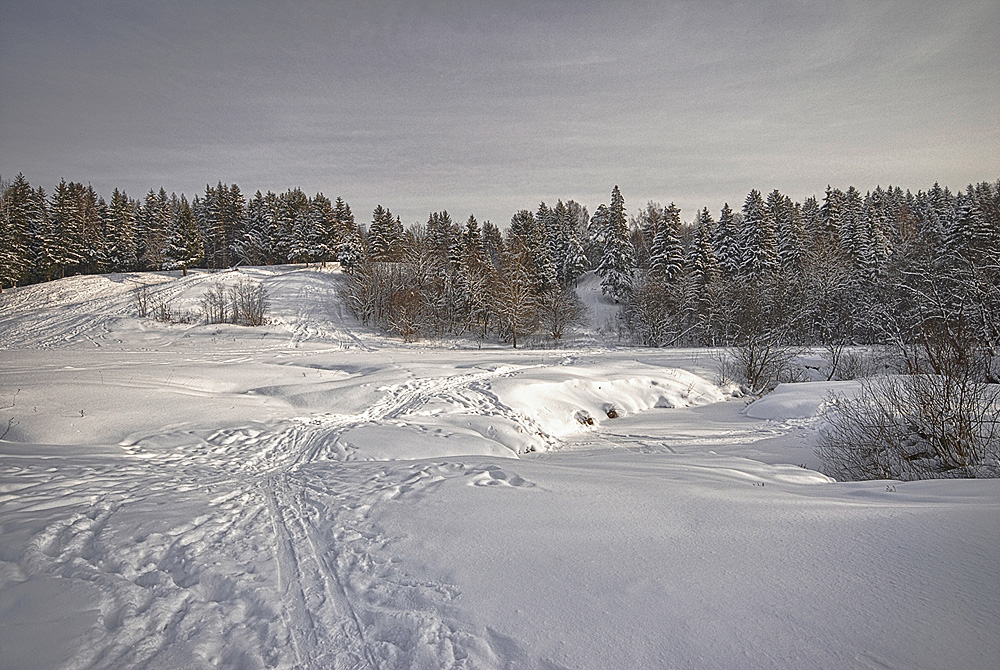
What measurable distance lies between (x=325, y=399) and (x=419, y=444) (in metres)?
5.04

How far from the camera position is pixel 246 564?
172 inches

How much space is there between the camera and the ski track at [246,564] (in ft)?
10.6

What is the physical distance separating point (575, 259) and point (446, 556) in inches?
2341

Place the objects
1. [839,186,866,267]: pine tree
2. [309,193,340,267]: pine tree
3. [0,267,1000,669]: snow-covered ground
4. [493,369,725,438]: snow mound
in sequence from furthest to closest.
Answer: [309,193,340,267]: pine tree < [839,186,866,267]: pine tree < [493,369,725,438]: snow mound < [0,267,1000,669]: snow-covered ground

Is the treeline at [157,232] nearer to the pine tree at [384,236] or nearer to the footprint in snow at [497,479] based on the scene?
the pine tree at [384,236]

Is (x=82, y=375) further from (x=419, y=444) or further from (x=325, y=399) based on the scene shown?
(x=419, y=444)

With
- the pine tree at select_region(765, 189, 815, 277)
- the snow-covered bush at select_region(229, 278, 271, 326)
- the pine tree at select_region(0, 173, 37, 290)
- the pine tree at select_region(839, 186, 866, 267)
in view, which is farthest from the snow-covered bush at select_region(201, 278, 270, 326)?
the pine tree at select_region(839, 186, 866, 267)

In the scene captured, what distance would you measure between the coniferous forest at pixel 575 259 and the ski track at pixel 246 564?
21.1 meters

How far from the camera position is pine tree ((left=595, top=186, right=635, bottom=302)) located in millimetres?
53094

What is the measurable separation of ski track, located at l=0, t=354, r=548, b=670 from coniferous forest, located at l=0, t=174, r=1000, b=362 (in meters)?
21.1

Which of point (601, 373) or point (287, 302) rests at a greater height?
point (287, 302)

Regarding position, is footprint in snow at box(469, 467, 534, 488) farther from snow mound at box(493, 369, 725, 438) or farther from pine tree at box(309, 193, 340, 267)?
pine tree at box(309, 193, 340, 267)

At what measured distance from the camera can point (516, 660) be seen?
295 cm

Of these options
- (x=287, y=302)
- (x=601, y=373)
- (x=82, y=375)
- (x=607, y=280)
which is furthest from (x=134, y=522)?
(x=607, y=280)
